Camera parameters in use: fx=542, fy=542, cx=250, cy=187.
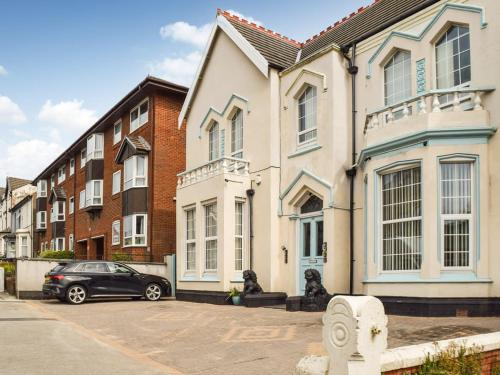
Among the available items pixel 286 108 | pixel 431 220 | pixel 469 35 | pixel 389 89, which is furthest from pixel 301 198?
pixel 469 35

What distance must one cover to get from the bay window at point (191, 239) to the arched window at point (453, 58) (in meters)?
10.0

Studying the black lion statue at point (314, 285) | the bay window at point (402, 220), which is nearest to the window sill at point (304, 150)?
the bay window at point (402, 220)

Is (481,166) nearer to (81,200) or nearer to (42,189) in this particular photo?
(81,200)

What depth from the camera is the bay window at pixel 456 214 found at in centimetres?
1151

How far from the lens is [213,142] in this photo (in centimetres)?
2067

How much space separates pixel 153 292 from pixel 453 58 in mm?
12952

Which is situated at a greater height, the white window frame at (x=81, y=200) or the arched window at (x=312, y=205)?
the white window frame at (x=81, y=200)

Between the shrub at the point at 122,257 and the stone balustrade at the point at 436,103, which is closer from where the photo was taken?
the stone balustrade at the point at 436,103

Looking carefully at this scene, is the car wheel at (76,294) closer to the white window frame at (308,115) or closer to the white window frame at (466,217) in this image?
the white window frame at (308,115)

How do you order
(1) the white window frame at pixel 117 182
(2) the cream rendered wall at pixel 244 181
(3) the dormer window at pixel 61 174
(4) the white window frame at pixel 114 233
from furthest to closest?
(3) the dormer window at pixel 61 174 < (1) the white window frame at pixel 117 182 < (4) the white window frame at pixel 114 233 < (2) the cream rendered wall at pixel 244 181

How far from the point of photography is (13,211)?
201 feet

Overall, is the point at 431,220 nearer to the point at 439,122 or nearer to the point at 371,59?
the point at 439,122

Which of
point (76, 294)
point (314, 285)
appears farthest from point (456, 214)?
point (76, 294)

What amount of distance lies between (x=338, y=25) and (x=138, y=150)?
39.5ft
